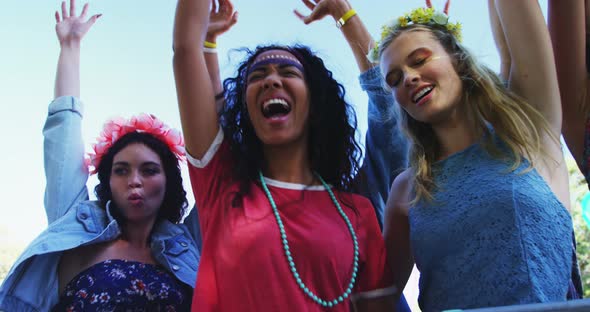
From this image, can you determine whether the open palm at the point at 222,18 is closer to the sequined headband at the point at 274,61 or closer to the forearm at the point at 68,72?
the sequined headband at the point at 274,61

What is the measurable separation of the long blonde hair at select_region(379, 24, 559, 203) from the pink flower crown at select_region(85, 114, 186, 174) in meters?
1.22

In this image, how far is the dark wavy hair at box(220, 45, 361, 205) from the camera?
5.57 feet

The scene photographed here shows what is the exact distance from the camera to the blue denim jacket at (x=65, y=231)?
1.97m

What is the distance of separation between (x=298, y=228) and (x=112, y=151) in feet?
4.47

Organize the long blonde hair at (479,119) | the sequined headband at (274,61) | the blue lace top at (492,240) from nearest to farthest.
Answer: the blue lace top at (492,240), the long blonde hair at (479,119), the sequined headband at (274,61)

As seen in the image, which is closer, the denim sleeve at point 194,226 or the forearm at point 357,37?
the forearm at point 357,37

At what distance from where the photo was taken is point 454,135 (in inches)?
65.7

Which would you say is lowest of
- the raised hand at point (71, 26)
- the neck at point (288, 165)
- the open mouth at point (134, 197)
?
the open mouth at point (134, 197)

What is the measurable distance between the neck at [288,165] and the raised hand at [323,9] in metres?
0.82

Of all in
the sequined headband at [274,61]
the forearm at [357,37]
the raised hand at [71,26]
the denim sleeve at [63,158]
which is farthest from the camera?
the raised hand at [71,26]

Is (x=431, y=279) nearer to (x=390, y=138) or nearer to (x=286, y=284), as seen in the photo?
Answer: (x=286, y=284)

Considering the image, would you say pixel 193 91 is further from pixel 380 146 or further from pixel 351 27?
pixel 351 27

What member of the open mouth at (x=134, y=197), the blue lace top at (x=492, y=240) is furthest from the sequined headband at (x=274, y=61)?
the open mouth at (x=134, y=197)

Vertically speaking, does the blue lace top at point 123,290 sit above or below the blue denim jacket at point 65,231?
below
